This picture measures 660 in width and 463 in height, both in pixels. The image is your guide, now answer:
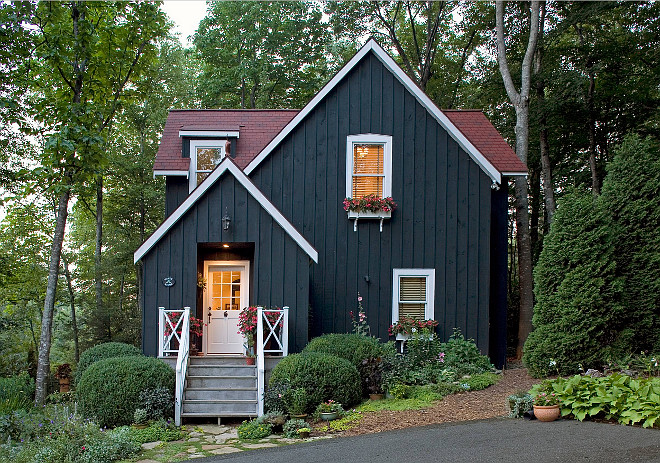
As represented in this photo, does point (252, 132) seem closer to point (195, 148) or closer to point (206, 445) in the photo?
point (195, 148)

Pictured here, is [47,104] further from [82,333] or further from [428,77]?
[428,77]

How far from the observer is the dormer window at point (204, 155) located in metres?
14.7

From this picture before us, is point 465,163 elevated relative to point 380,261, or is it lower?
elevated

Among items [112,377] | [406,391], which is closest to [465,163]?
[406,391]

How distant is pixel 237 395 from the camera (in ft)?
33.9

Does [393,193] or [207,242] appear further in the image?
[393,193]

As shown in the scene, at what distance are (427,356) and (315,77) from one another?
1582 cm

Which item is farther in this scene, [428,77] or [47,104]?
[428,77]

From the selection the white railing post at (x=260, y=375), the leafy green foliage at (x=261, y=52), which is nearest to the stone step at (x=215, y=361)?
the white railing post at (x=260, y=375)

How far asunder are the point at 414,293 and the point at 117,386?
700 cm

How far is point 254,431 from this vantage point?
8.81 metres

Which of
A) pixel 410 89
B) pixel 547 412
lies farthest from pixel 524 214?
pixel 547 412

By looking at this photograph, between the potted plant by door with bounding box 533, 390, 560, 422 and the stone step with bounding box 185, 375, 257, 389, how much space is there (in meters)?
4.91

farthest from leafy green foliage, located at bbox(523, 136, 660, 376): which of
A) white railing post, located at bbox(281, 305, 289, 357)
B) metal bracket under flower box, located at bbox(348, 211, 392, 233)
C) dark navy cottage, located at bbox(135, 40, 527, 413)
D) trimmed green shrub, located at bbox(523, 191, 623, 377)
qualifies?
white railing post, located at bbox(281, 305, 289, 357)
